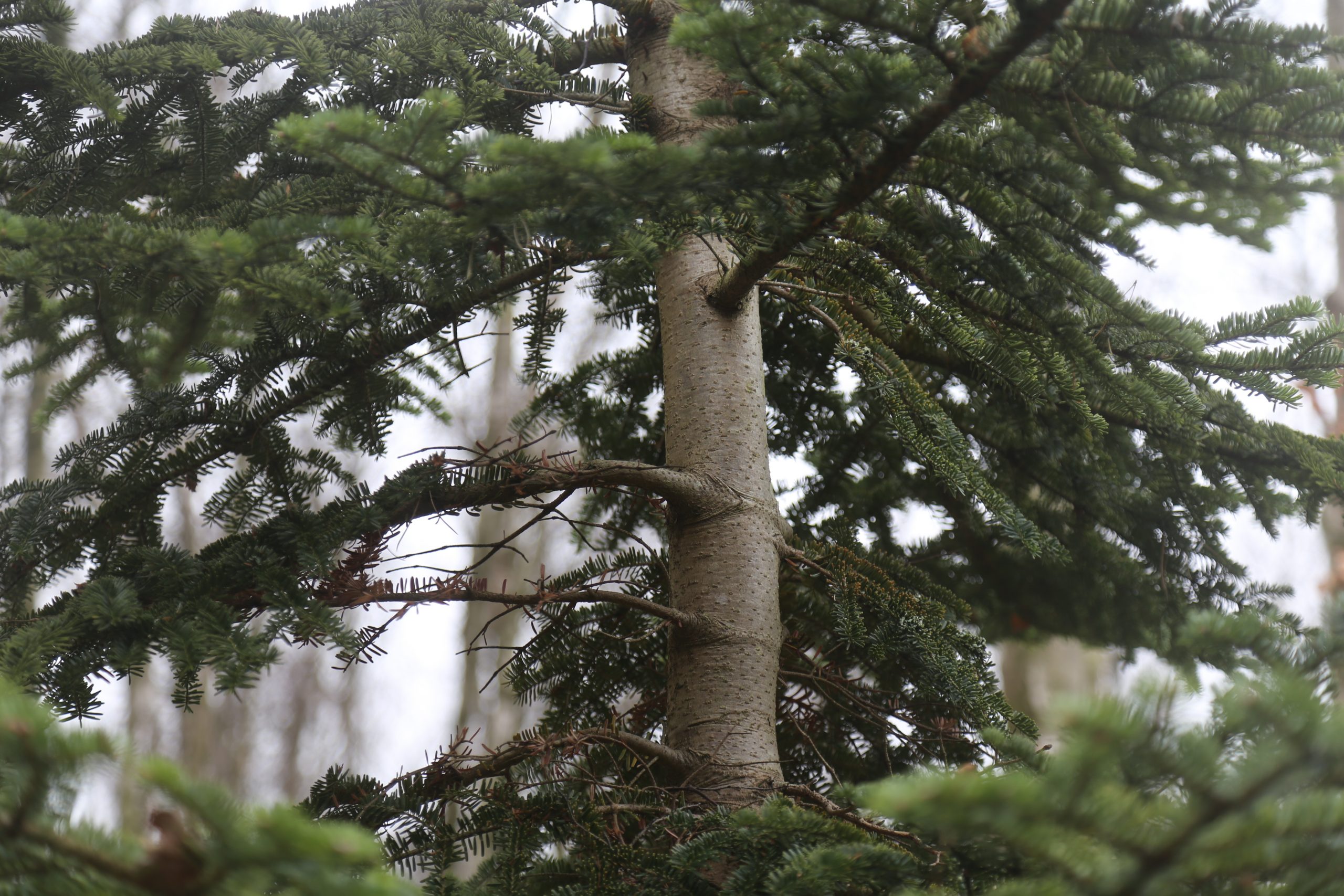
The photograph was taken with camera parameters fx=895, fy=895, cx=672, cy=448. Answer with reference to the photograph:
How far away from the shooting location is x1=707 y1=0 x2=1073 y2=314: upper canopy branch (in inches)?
37.9

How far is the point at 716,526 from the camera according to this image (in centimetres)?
181

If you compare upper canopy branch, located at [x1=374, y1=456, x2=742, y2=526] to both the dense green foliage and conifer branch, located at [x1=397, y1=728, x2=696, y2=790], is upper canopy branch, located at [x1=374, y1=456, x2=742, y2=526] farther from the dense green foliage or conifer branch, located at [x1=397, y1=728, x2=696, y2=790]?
the dense green foliage

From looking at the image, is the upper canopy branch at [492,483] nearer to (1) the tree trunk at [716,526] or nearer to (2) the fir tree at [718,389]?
(2) the fir tree at [718,389]

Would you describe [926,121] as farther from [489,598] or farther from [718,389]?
[489,598]

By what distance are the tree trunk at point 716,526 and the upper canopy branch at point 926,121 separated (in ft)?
1.30

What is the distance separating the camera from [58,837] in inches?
26.2

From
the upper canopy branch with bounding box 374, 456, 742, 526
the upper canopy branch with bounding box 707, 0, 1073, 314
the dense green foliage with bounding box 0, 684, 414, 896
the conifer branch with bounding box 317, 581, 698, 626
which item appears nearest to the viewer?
the dense green foliage with bounding box 0, 684, 414, 896

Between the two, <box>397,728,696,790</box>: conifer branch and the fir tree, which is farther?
<box>397,728,696,790</box>: conifer branch

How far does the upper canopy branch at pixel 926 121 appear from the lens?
96 cm

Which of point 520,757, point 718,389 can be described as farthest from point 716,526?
point 520,757

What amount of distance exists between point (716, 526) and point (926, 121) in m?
0.94

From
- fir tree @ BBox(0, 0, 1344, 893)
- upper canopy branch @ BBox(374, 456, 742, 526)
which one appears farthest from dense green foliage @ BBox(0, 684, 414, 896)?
upper canopy branch @ BBox(374, 456, 742, 526)

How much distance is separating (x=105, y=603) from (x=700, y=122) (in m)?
1.57

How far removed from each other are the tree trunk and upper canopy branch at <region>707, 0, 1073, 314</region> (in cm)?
40
